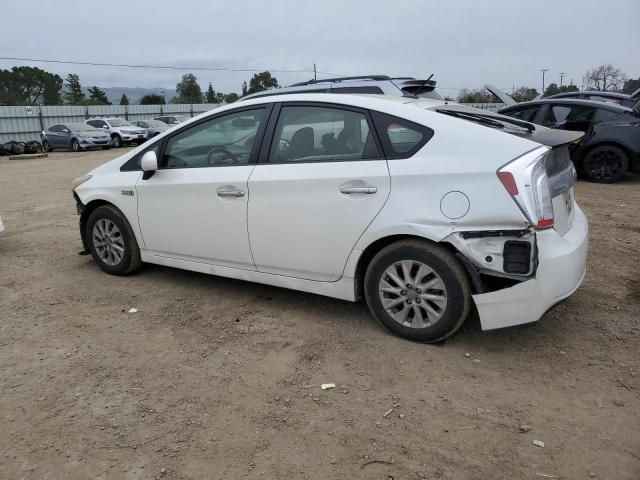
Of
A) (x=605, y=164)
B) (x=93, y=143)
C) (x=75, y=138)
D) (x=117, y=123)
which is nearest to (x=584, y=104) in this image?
(x=605, y=164)

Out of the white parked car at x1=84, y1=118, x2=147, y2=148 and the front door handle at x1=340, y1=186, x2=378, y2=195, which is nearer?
the front door handle at x1=340, y1=186, x2=378, y2=195

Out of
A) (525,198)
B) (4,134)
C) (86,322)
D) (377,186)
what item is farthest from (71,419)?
(4,134)

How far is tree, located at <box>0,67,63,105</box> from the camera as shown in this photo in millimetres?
59094

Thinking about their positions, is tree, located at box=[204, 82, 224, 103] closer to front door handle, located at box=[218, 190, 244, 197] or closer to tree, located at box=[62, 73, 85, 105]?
tree, located at box=[62, 73, 85, 105]

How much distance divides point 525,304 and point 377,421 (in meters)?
1.13

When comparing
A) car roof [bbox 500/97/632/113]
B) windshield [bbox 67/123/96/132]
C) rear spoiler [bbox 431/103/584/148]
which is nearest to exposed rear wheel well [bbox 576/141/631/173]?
car roof [bbox 500/97/632/113]

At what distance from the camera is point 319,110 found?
12.4ft

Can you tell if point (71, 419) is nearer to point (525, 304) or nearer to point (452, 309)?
point (452, 309)

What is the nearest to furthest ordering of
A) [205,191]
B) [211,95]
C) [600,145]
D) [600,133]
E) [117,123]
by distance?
[205,191]
[600,133]
[600,145]
[117,123]
[211,95]

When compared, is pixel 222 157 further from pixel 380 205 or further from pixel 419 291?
pixel 419 291

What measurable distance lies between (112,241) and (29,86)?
67470 mm

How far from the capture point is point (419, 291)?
11.0 ft

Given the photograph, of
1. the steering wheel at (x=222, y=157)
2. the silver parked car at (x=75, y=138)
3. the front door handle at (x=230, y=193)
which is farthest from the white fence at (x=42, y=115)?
the front door handle at (x=230, y=193)

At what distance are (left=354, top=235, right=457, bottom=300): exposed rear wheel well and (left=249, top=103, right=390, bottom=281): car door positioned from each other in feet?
0.38
